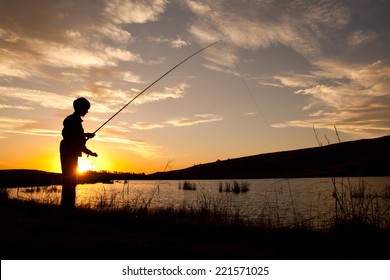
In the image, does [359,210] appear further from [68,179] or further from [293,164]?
[293,164]

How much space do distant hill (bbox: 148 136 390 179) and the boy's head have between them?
2176 inches

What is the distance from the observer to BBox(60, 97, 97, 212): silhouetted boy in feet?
21.3

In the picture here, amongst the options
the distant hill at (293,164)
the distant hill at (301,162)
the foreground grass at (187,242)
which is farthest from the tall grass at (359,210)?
the distant hill at (301,162)

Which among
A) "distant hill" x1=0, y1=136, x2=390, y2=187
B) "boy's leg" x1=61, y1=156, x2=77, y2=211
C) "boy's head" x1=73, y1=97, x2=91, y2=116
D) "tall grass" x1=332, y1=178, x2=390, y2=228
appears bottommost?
"tall grass" x1=332, y1=178, x2=390, y2=228

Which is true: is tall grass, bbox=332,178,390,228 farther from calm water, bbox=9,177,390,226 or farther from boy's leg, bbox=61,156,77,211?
boy's leg, bbox=61,156,77,211

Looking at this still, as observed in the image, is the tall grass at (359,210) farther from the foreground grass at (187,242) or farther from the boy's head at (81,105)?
the boy's head at (81,105)

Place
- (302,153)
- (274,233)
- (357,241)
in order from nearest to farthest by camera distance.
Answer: (357,241) → (274,233) → (302,153)

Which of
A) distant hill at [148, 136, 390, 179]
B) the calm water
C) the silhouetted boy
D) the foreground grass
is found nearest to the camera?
the foreground grass

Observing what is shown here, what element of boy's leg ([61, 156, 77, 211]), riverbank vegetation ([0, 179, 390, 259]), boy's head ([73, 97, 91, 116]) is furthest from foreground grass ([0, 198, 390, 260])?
boy's head ([73, 97, 91, 116])

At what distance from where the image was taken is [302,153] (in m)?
83.8

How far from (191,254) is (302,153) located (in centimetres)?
8461

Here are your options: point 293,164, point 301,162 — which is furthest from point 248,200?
point 301,162
